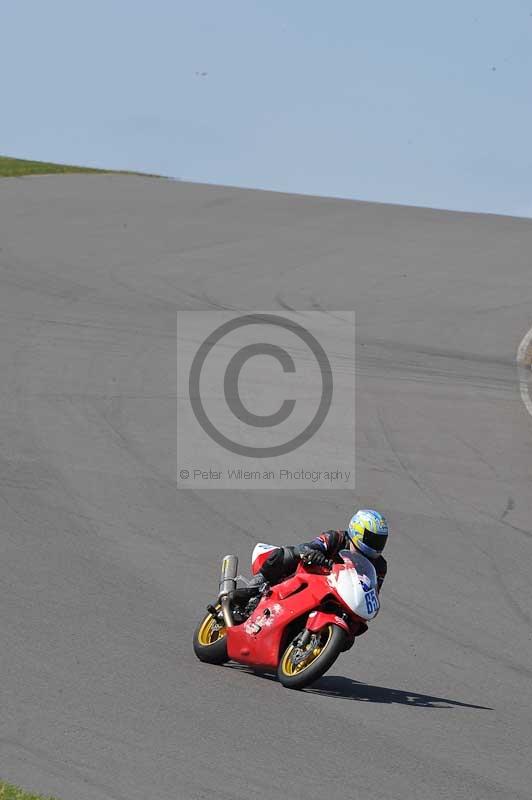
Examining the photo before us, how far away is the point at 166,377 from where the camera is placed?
56.9 ft

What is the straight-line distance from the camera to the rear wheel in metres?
7.96

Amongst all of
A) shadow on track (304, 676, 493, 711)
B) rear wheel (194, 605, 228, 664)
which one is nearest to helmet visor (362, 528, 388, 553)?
shadow on track (304, 676, 493, 711)

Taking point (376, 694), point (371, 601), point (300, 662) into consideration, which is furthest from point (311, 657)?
point (376, 694)

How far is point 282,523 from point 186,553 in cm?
161

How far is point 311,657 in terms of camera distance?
7.36 metres

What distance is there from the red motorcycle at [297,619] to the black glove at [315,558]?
0.04 m

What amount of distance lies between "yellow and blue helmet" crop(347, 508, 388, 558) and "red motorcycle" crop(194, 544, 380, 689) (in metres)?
0.07

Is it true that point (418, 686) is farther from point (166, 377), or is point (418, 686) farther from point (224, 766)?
point (166, 377)

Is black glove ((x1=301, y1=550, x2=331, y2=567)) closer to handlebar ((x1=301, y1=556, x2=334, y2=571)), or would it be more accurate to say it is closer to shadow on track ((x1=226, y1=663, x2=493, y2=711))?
handlebar ((x1=301, y1=556, x2=334, y2=571))

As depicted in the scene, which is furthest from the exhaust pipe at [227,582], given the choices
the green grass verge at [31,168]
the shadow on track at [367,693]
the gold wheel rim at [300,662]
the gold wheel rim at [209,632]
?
the green grass verge at [31,168]

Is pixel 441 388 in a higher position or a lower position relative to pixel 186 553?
higher

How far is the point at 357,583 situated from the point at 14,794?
2937mm

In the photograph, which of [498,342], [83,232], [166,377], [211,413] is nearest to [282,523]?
[211,413]

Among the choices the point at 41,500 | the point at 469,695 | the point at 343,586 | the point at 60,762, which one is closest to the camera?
the point at 60,762
